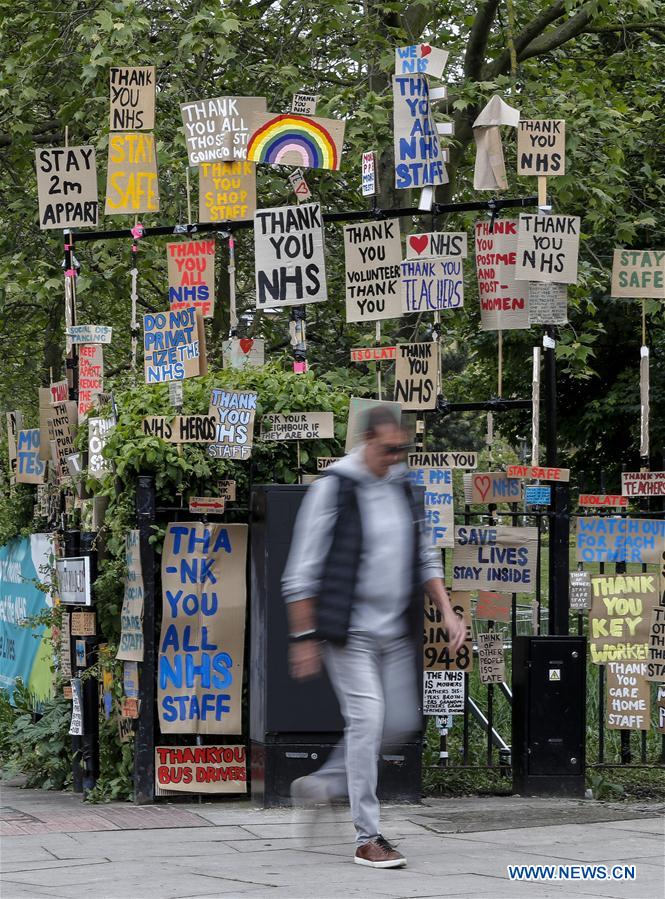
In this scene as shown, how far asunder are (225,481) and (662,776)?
3582 millimetres

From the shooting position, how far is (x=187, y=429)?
27.5 feet

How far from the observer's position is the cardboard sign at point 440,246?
9.52m

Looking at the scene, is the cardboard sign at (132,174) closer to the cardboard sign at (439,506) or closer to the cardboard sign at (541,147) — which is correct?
the cardboard sign at (541,147)

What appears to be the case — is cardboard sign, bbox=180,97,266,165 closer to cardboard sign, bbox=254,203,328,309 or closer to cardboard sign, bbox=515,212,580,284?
cardboard sign, bbox=254,203,328,309

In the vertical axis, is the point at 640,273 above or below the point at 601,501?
above

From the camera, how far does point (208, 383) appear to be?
886cm

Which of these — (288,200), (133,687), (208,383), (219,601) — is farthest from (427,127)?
(288,200)

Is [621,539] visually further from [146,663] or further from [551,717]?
[146,663]

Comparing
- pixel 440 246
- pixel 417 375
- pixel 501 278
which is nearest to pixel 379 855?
pixel 417 375

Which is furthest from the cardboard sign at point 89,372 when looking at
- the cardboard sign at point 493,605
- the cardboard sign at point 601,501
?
the cardboard sign at point 601,501

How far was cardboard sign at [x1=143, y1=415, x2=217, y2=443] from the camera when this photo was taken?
8.35 m

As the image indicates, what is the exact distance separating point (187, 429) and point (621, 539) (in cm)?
296

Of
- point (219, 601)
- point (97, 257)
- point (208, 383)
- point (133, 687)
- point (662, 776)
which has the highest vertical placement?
point (97, 257)

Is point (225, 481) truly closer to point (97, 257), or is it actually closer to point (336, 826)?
point (336, 826)
